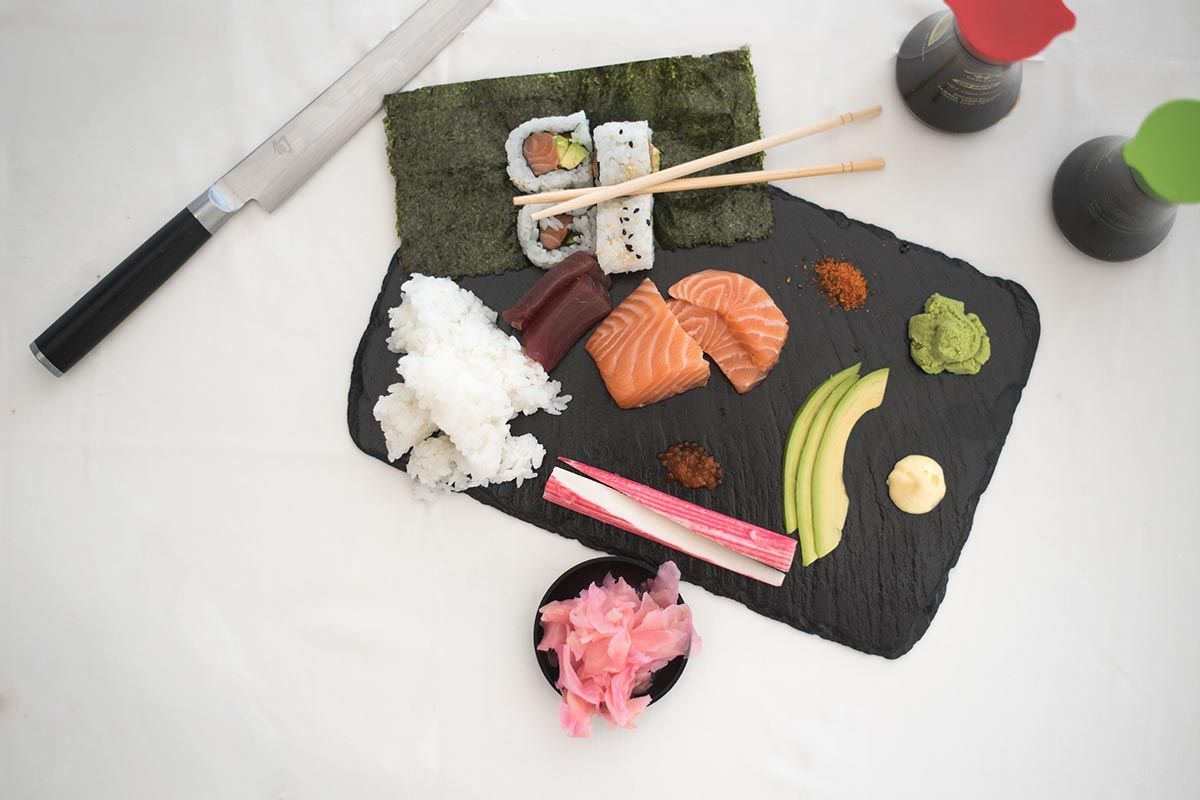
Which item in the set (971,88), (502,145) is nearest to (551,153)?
(502,145)

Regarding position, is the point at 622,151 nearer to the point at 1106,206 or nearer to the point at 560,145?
the point at 560,145

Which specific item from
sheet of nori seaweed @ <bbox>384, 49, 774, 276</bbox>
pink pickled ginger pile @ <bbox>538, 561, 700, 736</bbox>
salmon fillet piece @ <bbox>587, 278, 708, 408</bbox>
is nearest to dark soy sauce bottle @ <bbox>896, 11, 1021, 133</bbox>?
sheet of nori seaweed @ <bbox>384, 49, 774, 276</bbox>

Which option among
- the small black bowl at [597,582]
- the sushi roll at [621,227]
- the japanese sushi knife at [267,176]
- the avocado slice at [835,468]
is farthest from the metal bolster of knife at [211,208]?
the avocado slice at [835,468]

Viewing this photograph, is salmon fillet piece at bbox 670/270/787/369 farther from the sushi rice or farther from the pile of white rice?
the pile of white rice

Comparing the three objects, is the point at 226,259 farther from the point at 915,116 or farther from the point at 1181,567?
the point at 1181,567

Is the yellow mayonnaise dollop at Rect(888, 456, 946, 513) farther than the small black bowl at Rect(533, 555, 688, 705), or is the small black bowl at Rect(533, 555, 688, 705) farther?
the yellow mayonnaise dollop at Rect(888, 456, 946, 513)

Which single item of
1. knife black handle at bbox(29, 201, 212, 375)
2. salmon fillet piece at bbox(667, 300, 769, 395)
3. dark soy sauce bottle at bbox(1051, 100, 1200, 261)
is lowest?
dark soy sauce bottle at bbox(1051, 100, 1200, 261)

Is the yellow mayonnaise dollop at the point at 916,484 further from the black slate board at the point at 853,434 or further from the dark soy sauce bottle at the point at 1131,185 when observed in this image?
the dark soy sauce bottle at the point at 1131,185
